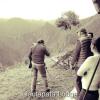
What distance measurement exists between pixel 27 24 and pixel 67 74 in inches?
1631

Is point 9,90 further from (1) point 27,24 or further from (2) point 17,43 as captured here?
(1) point 27,24

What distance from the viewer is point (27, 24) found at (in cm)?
5512

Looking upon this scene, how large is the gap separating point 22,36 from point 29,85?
36.9 m

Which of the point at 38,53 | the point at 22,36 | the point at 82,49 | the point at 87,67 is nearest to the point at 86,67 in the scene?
the point at 87,67

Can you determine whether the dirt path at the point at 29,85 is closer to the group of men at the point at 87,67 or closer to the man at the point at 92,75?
the group of men at the point at 87,67

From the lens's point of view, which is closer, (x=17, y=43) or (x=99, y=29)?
(x=99, y=29)

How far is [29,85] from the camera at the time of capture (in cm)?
1296

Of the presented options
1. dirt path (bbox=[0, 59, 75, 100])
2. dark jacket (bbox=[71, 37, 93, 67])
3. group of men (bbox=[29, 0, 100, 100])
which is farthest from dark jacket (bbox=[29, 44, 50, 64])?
dark jacket (bbox=[71, 37, 93, 67])

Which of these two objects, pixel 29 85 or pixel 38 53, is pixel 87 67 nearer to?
pixel 38 53

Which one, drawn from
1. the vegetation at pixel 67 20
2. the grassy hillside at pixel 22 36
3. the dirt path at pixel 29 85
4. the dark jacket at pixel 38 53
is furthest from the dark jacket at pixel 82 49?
the grassy hillside at pixel 22 36

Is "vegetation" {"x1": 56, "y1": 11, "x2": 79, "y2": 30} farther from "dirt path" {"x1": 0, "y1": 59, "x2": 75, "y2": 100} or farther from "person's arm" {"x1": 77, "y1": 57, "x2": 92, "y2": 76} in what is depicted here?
"person's arm" {"x1": 77, "y1": 57, "x2": 92, "y2": 76}

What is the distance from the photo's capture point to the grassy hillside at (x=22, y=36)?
136ft

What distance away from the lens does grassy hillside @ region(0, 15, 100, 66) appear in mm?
41397

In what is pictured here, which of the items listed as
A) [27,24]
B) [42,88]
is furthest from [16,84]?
[27,24]
